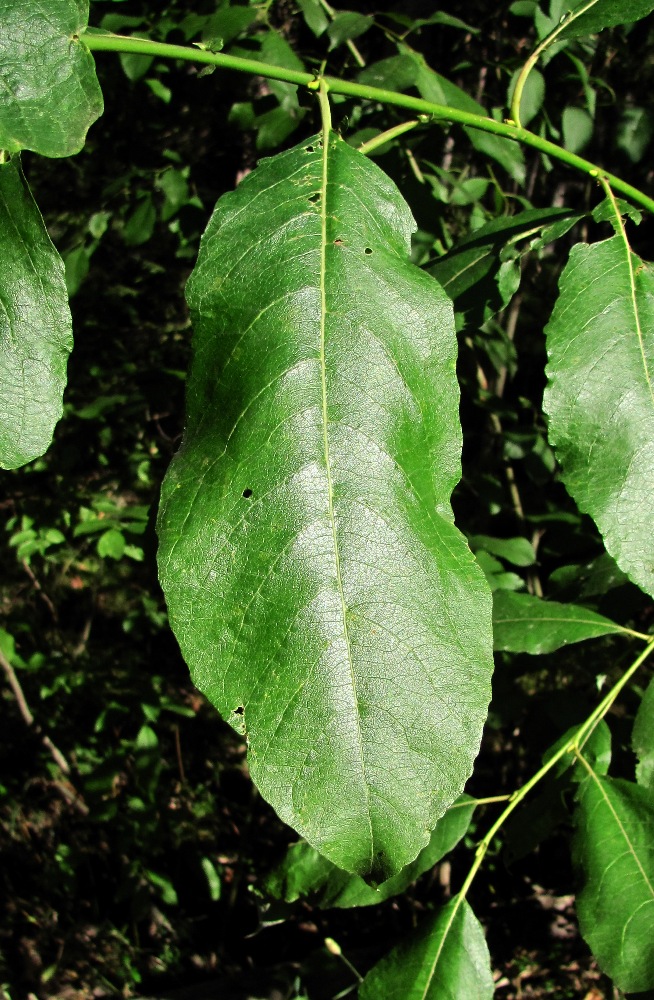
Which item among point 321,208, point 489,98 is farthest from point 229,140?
point 321,208

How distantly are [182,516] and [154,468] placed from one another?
2.51m

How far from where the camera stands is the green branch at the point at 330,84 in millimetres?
Answer: 820

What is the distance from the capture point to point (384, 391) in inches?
29.9

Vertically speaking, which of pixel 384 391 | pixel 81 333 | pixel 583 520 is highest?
pixel 384 391

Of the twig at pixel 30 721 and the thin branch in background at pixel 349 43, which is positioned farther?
the twig at pixel 30 721

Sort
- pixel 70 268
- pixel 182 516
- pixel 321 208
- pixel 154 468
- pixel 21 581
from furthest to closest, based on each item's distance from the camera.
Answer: pixel 21 581 → pixel 154 468 → pixel 70 268 → pixel 321 208 → pixel 182 516

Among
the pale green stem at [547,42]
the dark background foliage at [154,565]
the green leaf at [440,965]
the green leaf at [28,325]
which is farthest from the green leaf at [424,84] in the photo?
the green leaf at [440,965]

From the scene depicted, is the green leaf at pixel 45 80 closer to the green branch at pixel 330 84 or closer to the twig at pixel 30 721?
the green branch at pixel 330 84

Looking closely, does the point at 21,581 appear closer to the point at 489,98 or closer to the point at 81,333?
the point at 81,333

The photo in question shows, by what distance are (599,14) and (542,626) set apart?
101cm

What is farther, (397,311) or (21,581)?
(21,581)

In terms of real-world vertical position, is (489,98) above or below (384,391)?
above

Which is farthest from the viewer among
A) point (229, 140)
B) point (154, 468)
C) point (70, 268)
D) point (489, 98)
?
point (154, 468)

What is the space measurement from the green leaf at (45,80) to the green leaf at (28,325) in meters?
0.03
